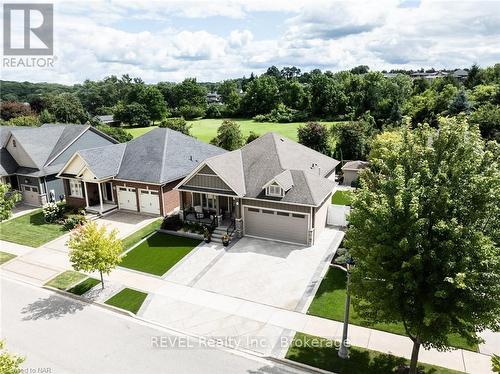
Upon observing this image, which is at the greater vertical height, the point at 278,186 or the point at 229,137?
the point at 229,137

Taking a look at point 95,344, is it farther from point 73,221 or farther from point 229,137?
point 229,137

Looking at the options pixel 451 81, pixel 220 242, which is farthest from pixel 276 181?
pixel 451 81

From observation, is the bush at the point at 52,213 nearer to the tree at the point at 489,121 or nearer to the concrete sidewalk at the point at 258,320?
the concrete sidewalk at the point at 258,320

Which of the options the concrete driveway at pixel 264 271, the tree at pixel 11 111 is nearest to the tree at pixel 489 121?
the concrete driveway at pixel 264 271

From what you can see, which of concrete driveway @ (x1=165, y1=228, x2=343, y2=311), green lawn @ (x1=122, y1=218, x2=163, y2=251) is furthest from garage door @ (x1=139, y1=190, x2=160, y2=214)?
concrete driveway @ (x1=165, y1=228, x2=343, y2=311)

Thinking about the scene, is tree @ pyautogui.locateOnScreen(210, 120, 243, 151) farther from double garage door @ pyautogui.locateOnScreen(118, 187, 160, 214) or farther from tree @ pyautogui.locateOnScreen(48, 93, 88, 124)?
tree @ pyautogui.locateOnScreen(48, 93, 88, 124)

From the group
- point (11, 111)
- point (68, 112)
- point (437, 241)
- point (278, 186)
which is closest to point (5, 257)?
point (278, 186)
